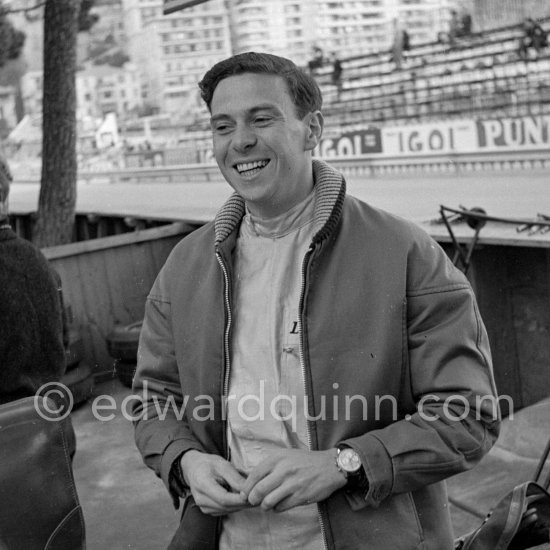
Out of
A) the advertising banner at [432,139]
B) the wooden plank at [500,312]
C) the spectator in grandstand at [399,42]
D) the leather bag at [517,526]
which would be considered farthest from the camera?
the spectator in grandstand at [399,42]

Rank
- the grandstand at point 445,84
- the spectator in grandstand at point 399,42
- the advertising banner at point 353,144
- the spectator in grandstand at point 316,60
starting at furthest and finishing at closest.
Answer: the spectator in grandstand at point 316,60
the spectator in grandstand at point 399,42
the grandstand at point 445,84
the advertising banner at point 353,144

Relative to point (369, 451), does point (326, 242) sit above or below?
above

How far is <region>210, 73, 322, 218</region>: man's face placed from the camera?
1.69 meters

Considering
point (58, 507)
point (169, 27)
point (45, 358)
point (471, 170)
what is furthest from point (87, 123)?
point (58, 507)

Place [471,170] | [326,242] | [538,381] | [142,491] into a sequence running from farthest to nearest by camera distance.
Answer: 1. [471,170]
2. [538,381]
3. [142,491]
4. [326,242]

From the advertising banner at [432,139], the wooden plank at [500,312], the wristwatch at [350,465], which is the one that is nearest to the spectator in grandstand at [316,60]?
the advertising banner at [432,139]

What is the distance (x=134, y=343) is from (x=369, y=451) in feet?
15.1

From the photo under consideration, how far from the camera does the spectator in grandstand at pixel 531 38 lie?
11.6 m

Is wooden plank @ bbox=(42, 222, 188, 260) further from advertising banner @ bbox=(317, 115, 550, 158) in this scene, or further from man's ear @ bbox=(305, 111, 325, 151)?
man's ear @ bbox=(305, 111, 325, 151)

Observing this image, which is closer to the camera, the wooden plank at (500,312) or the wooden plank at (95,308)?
the wooden plank at (500,312)

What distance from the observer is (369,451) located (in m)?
1.54

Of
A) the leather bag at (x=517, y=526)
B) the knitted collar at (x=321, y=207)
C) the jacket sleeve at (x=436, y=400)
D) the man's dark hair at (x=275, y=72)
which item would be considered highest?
the man's dark hair at (x=275, y=72)

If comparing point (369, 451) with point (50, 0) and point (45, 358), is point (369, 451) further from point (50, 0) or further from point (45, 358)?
point (50, 0)

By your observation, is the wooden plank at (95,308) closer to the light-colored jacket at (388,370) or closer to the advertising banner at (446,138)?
the advertising banner at (446,138)
